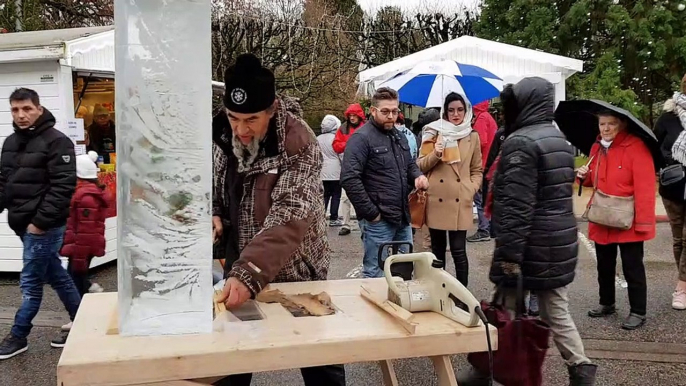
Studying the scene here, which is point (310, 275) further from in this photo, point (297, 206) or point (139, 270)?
point (139, 270)

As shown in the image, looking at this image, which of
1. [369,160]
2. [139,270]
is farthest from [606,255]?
[139,270]

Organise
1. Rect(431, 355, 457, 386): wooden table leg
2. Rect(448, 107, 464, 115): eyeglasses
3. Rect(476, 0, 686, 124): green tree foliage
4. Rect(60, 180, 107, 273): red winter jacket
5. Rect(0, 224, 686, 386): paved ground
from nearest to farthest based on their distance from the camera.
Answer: Rect(431, 355, 457, 386): wooden table leg
Rect(0, 224, 686, 386): paved ground
Rect(60, 180, 107, 273): red winter jacket
Rect(448, 107, 464, 115): eyeglasses
Rect(476, 0, 686, 124): green tree foliage

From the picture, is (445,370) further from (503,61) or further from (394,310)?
(503,61)

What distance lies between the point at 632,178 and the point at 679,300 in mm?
1336

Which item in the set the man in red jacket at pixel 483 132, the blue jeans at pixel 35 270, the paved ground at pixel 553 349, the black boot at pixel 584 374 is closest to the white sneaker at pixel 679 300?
the paved ground at pixel 553 349

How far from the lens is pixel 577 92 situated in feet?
44.7

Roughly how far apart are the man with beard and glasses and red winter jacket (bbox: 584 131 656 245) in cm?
270

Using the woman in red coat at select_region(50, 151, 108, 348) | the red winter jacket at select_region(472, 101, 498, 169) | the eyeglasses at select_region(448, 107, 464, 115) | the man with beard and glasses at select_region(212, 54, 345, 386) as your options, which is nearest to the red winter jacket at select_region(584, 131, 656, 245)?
the eyeglasses at select_region(448, 107, 464, 115)

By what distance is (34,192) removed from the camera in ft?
14.4

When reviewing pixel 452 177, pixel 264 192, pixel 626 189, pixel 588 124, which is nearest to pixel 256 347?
pixel 264 192

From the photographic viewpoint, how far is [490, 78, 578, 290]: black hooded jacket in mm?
3154

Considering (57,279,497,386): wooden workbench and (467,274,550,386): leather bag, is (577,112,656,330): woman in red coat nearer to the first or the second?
(467,274,550,386): leather bag

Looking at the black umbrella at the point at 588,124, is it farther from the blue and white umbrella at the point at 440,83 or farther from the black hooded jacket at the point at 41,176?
the black hooded jacket at the point at 41,176

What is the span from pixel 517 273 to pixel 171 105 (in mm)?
1915
